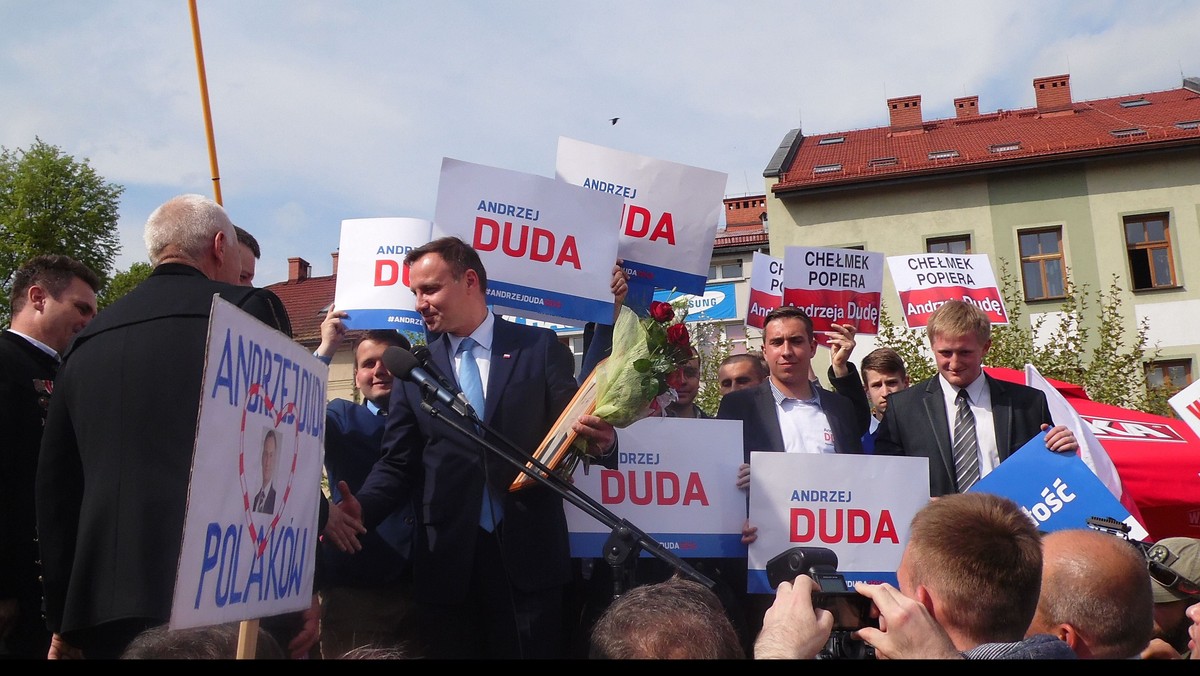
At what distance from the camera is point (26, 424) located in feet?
12.5

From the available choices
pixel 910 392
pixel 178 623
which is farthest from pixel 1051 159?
pixel 178 623

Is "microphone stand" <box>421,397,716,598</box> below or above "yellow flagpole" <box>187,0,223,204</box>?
below

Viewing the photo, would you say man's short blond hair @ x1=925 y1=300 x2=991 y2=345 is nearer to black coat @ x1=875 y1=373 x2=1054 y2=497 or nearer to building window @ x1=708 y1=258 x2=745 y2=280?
black coat @ x1=875 y1=373 x2=1054 y2=497

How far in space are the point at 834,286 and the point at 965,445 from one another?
325cm

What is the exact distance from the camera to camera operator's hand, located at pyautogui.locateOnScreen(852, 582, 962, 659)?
206 cm

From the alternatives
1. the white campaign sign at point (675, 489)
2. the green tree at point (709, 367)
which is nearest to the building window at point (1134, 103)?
the green tree at point (709, 367)

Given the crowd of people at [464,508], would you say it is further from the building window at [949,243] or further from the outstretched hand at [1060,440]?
the building window at [949,243]

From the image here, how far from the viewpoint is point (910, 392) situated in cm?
516

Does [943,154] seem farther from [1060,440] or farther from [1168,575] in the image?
[1168,575]

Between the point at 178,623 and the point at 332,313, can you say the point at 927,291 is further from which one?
Result: the point at 178,623

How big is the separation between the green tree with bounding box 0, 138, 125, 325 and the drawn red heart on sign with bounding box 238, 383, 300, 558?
33.6 m

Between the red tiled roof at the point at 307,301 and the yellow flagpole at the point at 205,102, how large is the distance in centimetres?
3536

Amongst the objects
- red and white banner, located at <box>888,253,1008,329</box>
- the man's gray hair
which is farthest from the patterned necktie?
red and white banner, located at <box>888,253,1008,329</box>

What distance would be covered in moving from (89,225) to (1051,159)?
28.8m
